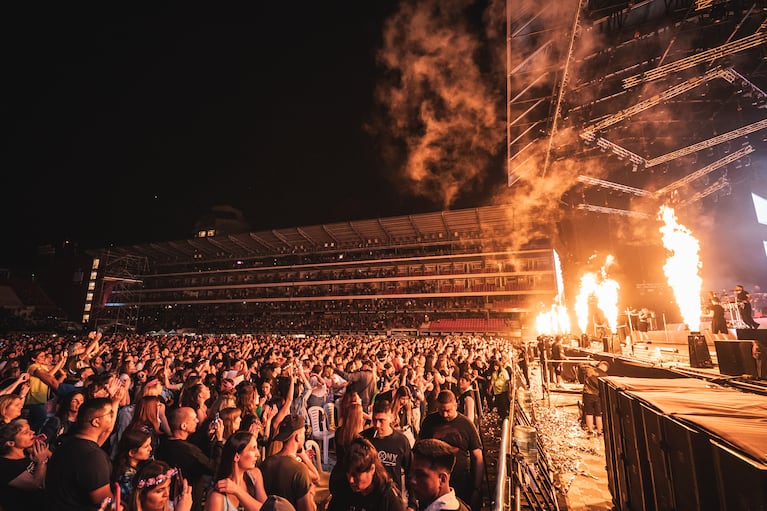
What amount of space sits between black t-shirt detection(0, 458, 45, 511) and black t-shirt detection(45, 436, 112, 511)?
40cm

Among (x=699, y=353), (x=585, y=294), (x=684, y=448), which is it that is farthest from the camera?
(x=585, y=294)

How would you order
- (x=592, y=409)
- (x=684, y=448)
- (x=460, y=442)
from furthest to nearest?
(x=592, y=409)
(x=460, y=442)
(x=684, y=448)

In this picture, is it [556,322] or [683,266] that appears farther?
[556,322]

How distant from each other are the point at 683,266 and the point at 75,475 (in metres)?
19.7

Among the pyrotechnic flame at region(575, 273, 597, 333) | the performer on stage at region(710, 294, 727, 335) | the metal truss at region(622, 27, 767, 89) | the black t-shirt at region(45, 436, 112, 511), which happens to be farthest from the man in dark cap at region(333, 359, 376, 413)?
the pyrotechnic flame at region(575, 273, 597, 333)

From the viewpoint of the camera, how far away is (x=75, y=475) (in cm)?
246

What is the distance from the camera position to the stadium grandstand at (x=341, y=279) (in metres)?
37.3

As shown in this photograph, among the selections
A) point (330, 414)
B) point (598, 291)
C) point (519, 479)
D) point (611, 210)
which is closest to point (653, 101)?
point (611, 210)

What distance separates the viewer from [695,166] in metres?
17.1

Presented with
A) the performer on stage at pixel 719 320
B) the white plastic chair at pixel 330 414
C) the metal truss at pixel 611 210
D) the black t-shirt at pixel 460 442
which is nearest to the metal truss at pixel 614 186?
the metal truss at pixel 611 210

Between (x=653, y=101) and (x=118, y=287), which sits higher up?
(x=653, y=101)

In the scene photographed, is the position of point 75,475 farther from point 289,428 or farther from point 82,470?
point 289,428

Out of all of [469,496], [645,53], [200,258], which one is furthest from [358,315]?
[469,496]

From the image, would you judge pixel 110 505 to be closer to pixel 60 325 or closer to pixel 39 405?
pixel 39 405
